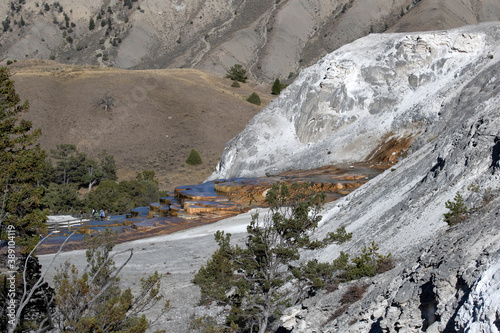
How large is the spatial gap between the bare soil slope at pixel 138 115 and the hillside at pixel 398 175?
753 inches

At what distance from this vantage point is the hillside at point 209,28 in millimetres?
104875

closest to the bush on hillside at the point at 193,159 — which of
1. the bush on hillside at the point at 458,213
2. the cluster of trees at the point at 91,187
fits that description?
the cluster of trees at the point at 91,187

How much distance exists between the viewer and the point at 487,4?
346 feet

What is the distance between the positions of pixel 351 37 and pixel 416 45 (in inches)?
3027

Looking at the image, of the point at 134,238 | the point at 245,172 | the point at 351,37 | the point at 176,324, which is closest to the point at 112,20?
the point at 351,37

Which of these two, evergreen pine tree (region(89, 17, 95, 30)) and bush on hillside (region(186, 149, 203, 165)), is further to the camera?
evergreen pine tree (region(89, 17, 95, 30))

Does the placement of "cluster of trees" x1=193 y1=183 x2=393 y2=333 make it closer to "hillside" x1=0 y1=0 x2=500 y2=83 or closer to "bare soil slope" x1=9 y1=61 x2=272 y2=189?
"bare soil slope" x1=9 y1=61 x2=272 y2=189

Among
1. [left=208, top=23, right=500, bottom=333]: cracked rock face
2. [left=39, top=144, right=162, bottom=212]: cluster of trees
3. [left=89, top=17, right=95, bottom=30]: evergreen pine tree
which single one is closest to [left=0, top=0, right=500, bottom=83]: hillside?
[left=89, top=17, right=95, bottom=30]: evergreen pine tree

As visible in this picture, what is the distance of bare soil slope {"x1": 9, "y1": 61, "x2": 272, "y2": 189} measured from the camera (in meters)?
56.3

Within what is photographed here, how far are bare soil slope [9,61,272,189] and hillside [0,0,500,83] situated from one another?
107ft

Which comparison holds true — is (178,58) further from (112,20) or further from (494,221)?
(494,221)

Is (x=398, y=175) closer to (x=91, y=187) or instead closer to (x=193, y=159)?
(x=91, y=187)

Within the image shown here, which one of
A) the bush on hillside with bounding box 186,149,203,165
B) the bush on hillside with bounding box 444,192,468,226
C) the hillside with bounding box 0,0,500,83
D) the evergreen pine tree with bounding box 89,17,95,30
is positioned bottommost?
the bush on hillside with bounding box 186,149,203,165

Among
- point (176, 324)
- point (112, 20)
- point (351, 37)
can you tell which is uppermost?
point (112, 20)
